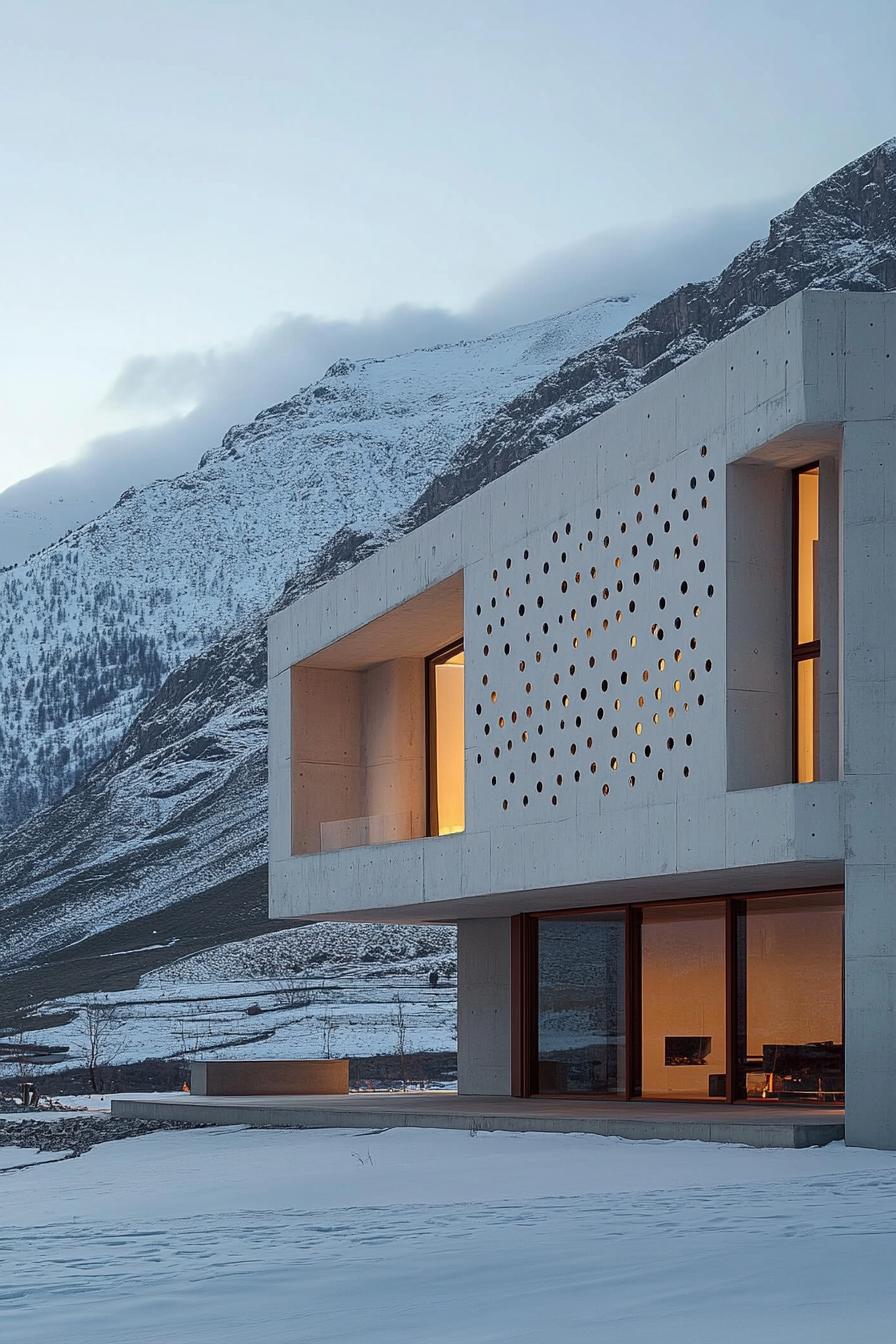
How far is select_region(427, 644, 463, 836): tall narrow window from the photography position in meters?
25.8

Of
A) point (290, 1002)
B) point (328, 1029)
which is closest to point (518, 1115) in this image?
point (328, 1029)

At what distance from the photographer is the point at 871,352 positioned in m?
14.5

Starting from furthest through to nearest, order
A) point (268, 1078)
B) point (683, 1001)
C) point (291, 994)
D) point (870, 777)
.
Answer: point (291, 994)
point (268, 1078)
point (683, 1001)
point (870, 777)

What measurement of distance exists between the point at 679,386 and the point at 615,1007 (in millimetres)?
7657

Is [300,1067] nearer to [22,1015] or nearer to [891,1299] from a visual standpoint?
[891,1299]

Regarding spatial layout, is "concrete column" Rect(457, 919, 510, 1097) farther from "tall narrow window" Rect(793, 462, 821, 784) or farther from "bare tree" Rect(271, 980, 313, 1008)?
"bare tree" Rect(271, 980, 313, 1008)

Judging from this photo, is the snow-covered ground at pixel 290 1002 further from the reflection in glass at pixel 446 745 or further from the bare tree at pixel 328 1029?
the reflection in glass at pixel 446 745

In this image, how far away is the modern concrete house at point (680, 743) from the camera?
14352 millimetres

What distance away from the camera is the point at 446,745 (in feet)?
84.9

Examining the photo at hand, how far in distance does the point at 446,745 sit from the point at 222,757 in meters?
113

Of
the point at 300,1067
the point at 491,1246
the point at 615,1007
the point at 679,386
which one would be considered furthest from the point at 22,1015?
the point at 491,1246

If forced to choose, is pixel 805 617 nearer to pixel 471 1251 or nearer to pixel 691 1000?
pixel 691 1000

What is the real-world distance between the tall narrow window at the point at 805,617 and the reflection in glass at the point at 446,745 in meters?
9.98

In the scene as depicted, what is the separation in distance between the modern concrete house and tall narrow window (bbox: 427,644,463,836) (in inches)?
23.9
